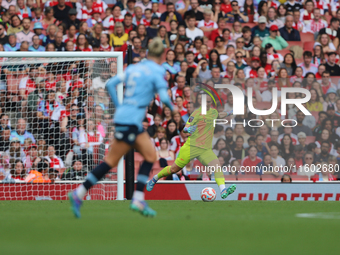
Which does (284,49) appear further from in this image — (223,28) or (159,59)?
(159,59)

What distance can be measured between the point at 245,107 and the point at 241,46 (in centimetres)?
374

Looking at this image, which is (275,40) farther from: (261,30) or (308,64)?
(308,64)

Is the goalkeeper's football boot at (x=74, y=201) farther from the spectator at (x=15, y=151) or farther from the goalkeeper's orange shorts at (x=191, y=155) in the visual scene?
the spectator at (x=15, y=151)

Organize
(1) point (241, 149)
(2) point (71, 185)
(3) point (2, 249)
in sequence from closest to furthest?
1. (3) point (2, 249)
2. (2) point (71, 185)
3. (1) point (241, 149)

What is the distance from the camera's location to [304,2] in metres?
18.0

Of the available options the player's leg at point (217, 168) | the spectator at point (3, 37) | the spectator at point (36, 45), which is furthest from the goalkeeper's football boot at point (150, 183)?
the spectator at point (3, 37)

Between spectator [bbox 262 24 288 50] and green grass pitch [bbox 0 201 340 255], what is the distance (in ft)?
32.5

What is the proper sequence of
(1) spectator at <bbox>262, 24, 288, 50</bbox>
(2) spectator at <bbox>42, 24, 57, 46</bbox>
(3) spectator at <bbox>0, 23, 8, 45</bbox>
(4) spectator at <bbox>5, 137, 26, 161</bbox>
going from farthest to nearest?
(1) spectator at <bbox>262, 24, 288, 50</bbox>
(2) spectator at <bbox>42, 24, 57, 46</bbox>
(3) spectator at <bbox>0, 23, 8, 45</bbox>
(4) spectator at <bbox>5, 137, 26, 161</bbox>

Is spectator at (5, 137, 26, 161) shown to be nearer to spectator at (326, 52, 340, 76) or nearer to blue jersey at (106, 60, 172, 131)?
blue jersey at (106, 60, 172, 131)

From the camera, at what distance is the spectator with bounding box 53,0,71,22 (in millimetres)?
16250

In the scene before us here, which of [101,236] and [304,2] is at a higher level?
[304,2]

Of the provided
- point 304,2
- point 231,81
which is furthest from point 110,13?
point 304,2

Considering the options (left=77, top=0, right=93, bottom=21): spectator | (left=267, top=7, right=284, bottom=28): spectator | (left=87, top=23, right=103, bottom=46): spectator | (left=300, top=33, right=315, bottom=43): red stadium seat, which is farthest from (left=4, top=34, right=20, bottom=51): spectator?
(left=300, top=33, right=315, bottom=43): red stadium seat

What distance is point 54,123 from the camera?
470 inches
